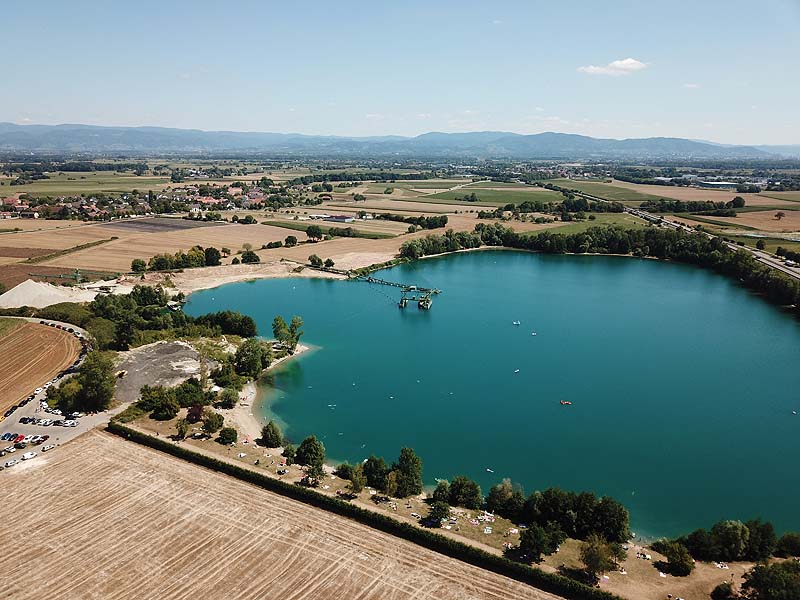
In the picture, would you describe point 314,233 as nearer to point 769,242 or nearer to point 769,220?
point 769,242

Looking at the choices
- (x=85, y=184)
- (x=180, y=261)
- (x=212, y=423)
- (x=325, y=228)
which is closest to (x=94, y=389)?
(x=212, y=423)

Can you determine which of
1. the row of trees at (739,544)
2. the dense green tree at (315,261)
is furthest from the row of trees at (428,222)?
the row of trees at (739,544)

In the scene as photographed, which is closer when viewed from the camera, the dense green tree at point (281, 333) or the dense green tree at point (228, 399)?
the dense green tree at point (228, 399)

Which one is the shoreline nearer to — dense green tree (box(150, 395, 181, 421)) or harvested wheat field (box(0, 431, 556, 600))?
dense green tree (box(150, 395, 181, 421))

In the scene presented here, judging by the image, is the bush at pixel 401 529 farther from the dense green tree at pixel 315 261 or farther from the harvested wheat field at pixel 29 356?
the dense green tree at pixel 315 261

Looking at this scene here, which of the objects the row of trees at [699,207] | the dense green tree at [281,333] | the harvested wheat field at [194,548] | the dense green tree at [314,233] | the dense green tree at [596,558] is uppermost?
the row of trees at [699,207]

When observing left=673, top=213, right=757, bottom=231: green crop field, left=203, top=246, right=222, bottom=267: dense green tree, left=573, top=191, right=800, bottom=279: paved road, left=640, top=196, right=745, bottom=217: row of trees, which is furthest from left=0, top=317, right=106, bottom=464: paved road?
left=640, top=196, right=745, bottom=217: row of trees
